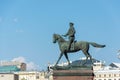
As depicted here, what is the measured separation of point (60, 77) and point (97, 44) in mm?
4210

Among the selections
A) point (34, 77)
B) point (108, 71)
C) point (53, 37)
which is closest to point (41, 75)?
point (34, 77)

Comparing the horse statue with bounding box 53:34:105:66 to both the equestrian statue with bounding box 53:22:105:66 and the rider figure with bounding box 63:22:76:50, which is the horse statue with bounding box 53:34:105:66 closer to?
the equestrian statue with bounding box 53:22:105:66

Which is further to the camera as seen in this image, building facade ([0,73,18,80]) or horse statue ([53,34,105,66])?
building facade ([0,73,18,80])

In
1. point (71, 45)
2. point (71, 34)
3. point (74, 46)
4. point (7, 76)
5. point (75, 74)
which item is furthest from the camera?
point (7, 76)

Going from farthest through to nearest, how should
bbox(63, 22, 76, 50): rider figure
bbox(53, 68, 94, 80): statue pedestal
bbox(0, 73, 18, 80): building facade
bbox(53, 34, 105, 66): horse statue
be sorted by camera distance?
bbox(0, 73, 18, 80): building facade, bbox(63, 22, 76, 50): rider figure, bbox(53, 34, 105, 66): horse statue, bbox(53, 68, 94, 80): statue pedestal

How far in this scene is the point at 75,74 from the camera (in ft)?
135

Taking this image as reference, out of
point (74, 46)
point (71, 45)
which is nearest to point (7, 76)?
point (71, 45)

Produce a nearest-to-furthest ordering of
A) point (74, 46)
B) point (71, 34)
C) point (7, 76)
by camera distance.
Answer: point (74, 46) < point (71, 34) < point (7, 76)

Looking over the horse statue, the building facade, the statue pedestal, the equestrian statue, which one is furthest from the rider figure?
the building facade

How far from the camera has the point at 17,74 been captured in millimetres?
192125

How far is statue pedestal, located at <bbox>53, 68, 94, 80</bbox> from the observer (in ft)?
134

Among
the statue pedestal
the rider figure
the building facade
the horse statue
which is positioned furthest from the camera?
the building facade

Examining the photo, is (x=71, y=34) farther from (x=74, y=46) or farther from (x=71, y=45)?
(x=74, y=46)

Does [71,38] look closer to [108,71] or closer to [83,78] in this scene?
[83,78]
